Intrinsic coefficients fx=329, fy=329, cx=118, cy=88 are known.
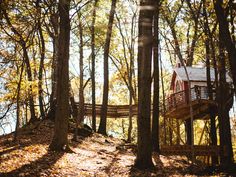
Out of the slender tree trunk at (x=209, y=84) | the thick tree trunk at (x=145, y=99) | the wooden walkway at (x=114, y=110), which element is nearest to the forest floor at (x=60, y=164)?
the thick tree trunk at (x=145, y=99)

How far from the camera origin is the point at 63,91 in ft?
35.9

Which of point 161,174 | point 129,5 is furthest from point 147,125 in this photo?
point 129,5

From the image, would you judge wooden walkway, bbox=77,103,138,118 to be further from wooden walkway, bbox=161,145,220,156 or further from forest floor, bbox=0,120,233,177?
forest floor, bbox=0,120,233,177

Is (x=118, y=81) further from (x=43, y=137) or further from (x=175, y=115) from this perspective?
(x=43, y=137)

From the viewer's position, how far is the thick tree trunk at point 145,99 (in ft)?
30.0

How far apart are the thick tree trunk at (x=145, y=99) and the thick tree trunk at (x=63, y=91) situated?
2.78m

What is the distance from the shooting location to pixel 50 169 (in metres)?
8.04

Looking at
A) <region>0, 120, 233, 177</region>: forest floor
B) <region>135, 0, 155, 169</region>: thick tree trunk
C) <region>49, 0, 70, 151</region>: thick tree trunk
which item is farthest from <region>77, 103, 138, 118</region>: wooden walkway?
<region>135, 0, 155, 169</region>: thick tree trunk

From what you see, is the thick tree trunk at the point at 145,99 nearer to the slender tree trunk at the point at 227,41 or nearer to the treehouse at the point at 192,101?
the slender tree trunk at the point at 227,41

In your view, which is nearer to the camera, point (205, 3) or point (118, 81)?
point (205, 3)

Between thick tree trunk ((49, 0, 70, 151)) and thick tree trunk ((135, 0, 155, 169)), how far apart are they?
2.78m

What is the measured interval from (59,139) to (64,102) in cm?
122

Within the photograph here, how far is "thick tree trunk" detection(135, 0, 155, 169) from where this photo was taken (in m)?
9.13

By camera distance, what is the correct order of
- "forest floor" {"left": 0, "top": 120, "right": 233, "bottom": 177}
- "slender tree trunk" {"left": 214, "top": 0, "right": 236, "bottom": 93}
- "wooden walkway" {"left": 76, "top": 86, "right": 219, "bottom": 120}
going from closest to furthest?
"forest floor" {"left": 0, "top": 120, "right": 233, "bottom": 177}
"slender tree trunk" {"left": 214, "top": 0, "right": 236, "bottom": 93}
"wooden walkway" {"left": 76, "top": 86, "right": 219, "bottom": 120}
